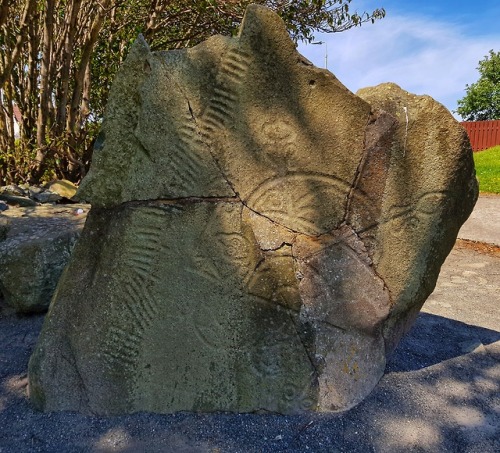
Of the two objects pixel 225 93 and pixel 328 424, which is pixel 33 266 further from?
pixel 328 424

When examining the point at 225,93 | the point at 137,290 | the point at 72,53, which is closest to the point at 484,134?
the point at 72,53

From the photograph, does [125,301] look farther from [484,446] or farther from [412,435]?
[484,446]

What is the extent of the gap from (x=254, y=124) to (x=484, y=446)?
174cm

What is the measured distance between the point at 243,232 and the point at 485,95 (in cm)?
4038

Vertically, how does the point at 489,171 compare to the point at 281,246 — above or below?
below

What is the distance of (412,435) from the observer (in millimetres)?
2105

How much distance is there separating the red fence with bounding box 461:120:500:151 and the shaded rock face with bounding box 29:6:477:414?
77.0 ft

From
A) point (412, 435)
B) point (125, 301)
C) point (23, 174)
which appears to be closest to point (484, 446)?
point (412, 435)

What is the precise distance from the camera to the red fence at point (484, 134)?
2317cm

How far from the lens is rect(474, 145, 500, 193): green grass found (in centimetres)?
1046

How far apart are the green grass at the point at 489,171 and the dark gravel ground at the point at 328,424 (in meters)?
8.71

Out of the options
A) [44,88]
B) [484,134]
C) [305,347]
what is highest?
[44,88]

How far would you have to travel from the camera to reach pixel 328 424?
2148mm

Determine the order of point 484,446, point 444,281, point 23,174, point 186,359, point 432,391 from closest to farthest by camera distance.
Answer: point 484,446 → point 186,359 → point 432,391 → point 444,281 → point 23,174
